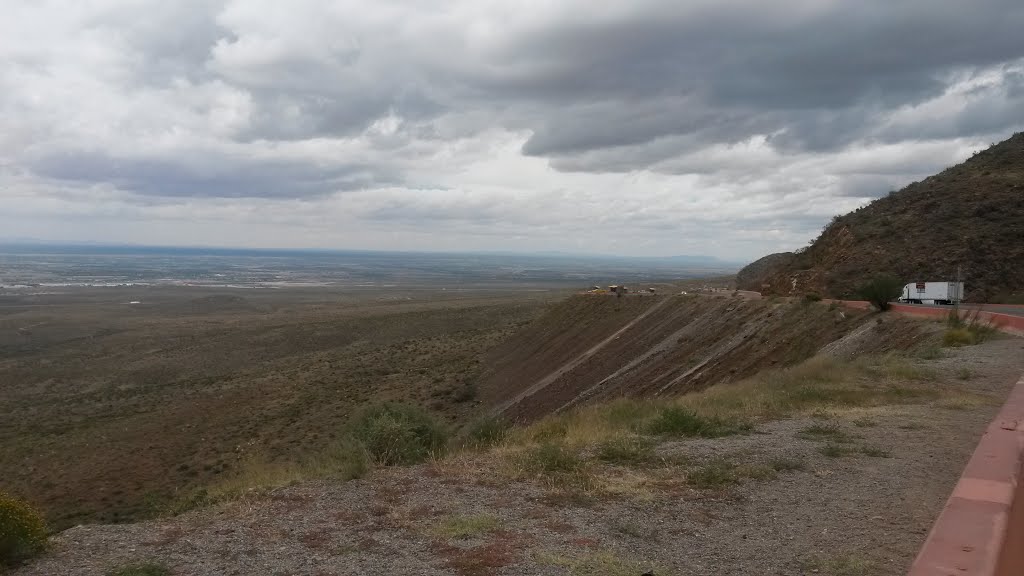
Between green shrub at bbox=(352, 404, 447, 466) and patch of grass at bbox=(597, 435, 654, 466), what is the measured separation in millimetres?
2649

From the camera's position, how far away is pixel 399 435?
1055 centimetres

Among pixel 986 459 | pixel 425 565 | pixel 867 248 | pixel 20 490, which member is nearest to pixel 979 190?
pixel 867 248

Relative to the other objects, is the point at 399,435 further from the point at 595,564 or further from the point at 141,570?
the point at 595,564

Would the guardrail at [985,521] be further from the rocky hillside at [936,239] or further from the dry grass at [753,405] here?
the rocky hillside at [936,239]

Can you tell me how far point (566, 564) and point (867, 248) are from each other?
3725 cm

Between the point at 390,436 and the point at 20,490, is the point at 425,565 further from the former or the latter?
the point at 20,490

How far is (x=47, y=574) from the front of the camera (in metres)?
5.78

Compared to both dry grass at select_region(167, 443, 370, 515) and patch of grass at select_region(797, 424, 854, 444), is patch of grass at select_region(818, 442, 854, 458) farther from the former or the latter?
dry grass at select_region(167, 443, 370, 515)

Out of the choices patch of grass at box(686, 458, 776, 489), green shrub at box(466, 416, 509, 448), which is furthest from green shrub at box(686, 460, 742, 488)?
green shrub at box(466, 416, 509, 448)

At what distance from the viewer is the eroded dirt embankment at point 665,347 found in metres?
22.2

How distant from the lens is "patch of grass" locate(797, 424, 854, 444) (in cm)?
980

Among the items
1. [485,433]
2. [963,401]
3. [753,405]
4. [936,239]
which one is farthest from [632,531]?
[936,239]

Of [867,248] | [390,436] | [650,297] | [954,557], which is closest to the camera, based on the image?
[954,557]

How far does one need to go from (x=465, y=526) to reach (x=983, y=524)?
4462mm
